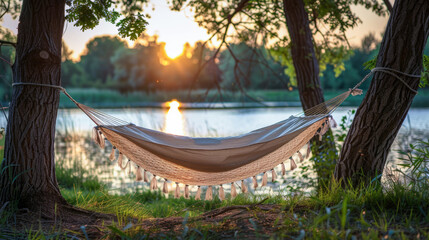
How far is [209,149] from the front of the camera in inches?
90.0

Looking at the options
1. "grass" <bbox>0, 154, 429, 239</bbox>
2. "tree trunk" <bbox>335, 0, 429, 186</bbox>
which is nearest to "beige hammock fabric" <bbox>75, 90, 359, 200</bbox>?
"tree trunk" <bbox>335, 0, 429, 186</bbox>

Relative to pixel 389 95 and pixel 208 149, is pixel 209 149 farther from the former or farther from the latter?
pixel 389 95

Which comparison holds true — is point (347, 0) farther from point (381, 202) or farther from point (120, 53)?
point (120, 53)

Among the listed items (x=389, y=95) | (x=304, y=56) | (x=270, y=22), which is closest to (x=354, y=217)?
(x=389, y=95)

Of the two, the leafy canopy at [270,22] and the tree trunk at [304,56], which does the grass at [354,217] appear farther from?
the leafy canopy at [270,22]

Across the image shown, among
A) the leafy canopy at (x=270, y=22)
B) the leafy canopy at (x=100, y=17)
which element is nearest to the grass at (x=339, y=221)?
the leafy canopy at (x=100, y=17)

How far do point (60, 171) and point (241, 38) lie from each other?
248 centimetres

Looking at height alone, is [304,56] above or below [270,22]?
below

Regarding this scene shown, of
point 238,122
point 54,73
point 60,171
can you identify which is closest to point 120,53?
point 238,122

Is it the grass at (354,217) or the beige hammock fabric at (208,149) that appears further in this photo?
the beige hammock fabric at (208,149)

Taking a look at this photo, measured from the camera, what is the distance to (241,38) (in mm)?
4098

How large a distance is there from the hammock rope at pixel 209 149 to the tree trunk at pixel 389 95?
0.58ft

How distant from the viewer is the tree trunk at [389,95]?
6.64 ft

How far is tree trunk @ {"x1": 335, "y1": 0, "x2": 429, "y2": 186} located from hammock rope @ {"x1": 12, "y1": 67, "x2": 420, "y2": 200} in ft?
0.58
